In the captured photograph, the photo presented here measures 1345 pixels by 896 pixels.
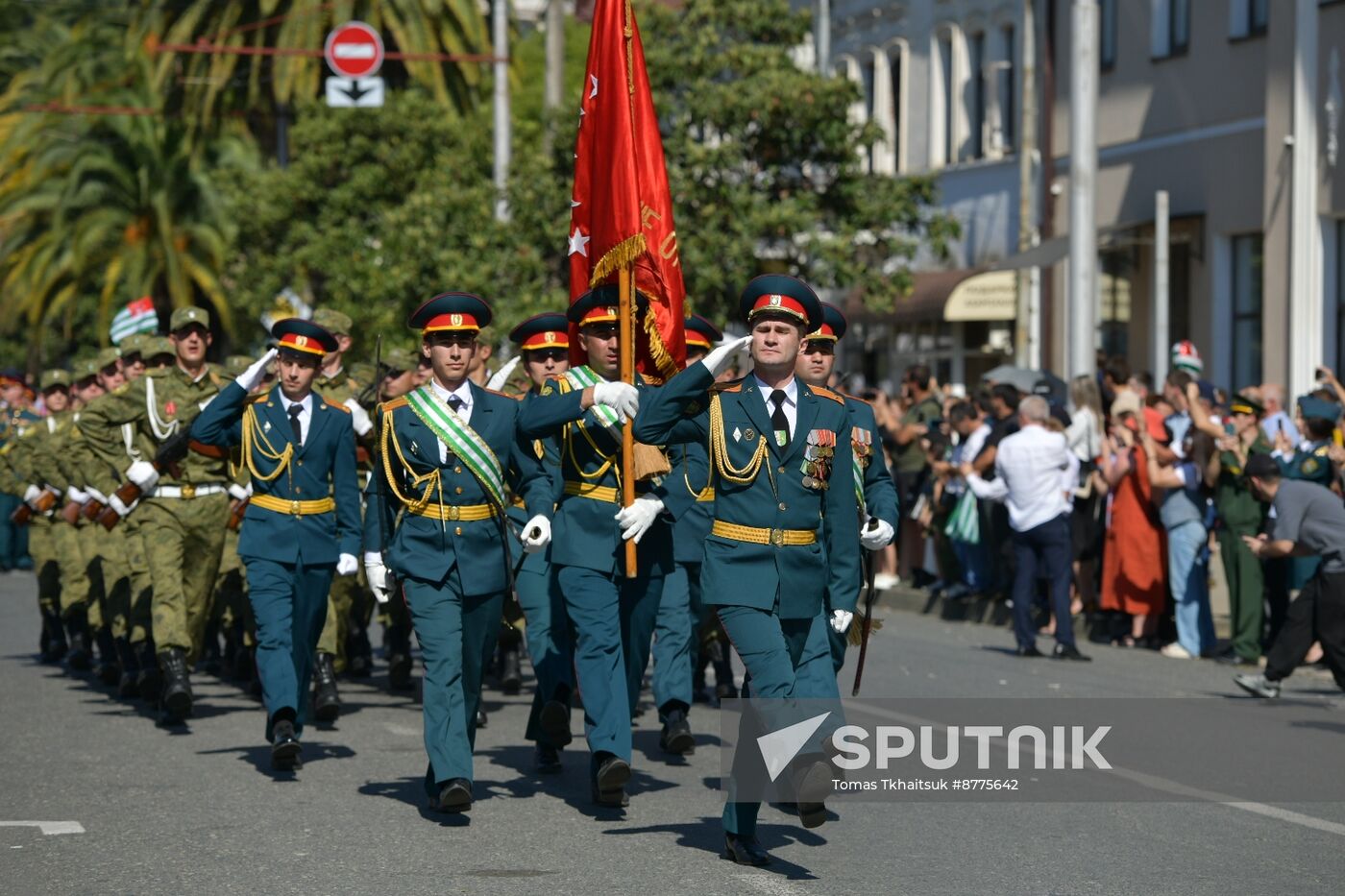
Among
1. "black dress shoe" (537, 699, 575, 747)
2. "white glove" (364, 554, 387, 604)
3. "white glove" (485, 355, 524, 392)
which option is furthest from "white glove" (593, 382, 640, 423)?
"white glove" (485, 355, 524, 392)

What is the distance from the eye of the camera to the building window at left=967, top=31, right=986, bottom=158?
35062 millimetres

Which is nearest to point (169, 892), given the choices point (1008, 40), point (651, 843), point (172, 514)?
point (651, 843)

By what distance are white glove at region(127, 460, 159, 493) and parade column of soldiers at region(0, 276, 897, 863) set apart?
14 millimetres

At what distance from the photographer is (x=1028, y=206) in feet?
106

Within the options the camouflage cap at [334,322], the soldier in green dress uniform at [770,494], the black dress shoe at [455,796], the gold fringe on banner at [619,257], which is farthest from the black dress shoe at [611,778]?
the camouflage cap at [334,322]

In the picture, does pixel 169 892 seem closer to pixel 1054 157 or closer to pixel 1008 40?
pixel 1054 157

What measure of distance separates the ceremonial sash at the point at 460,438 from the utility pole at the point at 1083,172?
41.6ft

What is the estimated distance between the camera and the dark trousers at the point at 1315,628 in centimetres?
1291

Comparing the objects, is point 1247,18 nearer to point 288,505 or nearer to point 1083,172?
point 1083,172

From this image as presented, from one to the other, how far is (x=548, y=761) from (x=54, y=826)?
232 centimetres

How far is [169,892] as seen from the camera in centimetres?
772

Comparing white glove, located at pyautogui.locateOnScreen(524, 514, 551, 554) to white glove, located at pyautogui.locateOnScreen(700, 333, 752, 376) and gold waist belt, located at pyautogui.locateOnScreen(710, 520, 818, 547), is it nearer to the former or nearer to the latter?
gold waist belt, located at pyautogui.locateOnScreen(710, 520, 818, 547)

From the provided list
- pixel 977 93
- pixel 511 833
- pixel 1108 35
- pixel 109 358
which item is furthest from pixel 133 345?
pixel 977 93

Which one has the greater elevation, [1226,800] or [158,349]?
[158,349]
